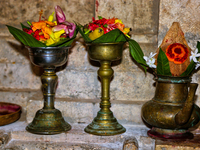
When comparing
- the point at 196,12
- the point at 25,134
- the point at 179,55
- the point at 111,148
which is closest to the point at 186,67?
the point at 179,55

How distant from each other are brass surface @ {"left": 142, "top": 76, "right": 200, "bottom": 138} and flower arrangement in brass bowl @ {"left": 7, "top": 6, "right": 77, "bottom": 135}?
2.29ft

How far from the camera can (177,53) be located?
80.8 inches

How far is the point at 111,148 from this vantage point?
2137 mm

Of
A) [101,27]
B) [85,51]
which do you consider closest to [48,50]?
[101,27]

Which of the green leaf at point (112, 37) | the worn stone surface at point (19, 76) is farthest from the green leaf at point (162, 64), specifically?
the worn stone surface at point (19, 76)

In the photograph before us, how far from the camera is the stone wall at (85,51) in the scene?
8.00ft

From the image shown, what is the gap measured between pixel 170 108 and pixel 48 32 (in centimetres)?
101

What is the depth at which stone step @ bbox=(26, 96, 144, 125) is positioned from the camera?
2477 millimetres

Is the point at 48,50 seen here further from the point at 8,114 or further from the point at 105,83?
the point at 8,114

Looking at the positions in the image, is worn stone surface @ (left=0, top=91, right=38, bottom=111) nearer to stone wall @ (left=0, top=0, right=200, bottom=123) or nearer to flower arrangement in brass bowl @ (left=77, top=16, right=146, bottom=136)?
stone wall @ (left=0, top=0, right=200, bottom=123)

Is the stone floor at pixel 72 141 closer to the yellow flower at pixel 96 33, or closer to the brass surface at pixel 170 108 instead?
the brass surface at pixel 170 108

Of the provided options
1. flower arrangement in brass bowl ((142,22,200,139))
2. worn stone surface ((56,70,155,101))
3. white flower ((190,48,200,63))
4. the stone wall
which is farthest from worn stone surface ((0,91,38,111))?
white flower ((190,48,200,63))

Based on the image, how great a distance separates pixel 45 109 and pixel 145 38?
1049 mm

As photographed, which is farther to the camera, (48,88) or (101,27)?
(48,88)
